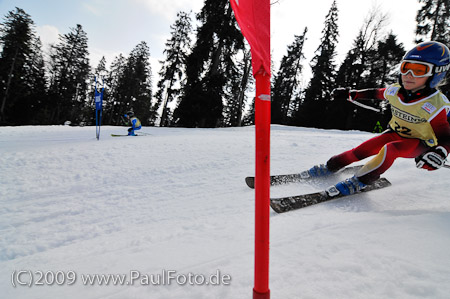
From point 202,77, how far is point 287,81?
18.7 meters

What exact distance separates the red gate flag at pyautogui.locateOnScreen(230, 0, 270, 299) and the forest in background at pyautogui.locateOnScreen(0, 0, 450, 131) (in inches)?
680

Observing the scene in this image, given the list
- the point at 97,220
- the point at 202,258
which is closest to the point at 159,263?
the point at 202,258

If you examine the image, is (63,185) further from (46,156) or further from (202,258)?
(202,258)

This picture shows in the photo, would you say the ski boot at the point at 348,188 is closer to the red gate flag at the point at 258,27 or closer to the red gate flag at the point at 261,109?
the red gate flag at the point at 261,109

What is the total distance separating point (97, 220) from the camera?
2.62m

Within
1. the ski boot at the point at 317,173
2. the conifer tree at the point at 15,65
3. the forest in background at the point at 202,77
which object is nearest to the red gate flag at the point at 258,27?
the ski boot at the point at 317,173

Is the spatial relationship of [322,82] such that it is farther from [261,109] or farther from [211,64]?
[261,109]

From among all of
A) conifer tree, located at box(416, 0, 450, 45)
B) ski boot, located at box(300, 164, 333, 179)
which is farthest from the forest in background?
ski boot, located at box(300, 164, 333, 179)

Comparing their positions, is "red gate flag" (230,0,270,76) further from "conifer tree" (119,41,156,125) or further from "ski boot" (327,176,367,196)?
"conifer tree" (119,41,156,125)

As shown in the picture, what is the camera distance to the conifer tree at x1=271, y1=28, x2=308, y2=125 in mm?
32438

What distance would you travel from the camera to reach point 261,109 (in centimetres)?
89

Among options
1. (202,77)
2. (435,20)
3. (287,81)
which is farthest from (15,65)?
(435,20)

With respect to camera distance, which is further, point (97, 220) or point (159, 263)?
point (97, 220)

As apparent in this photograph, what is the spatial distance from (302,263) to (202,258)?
0.66 meters
